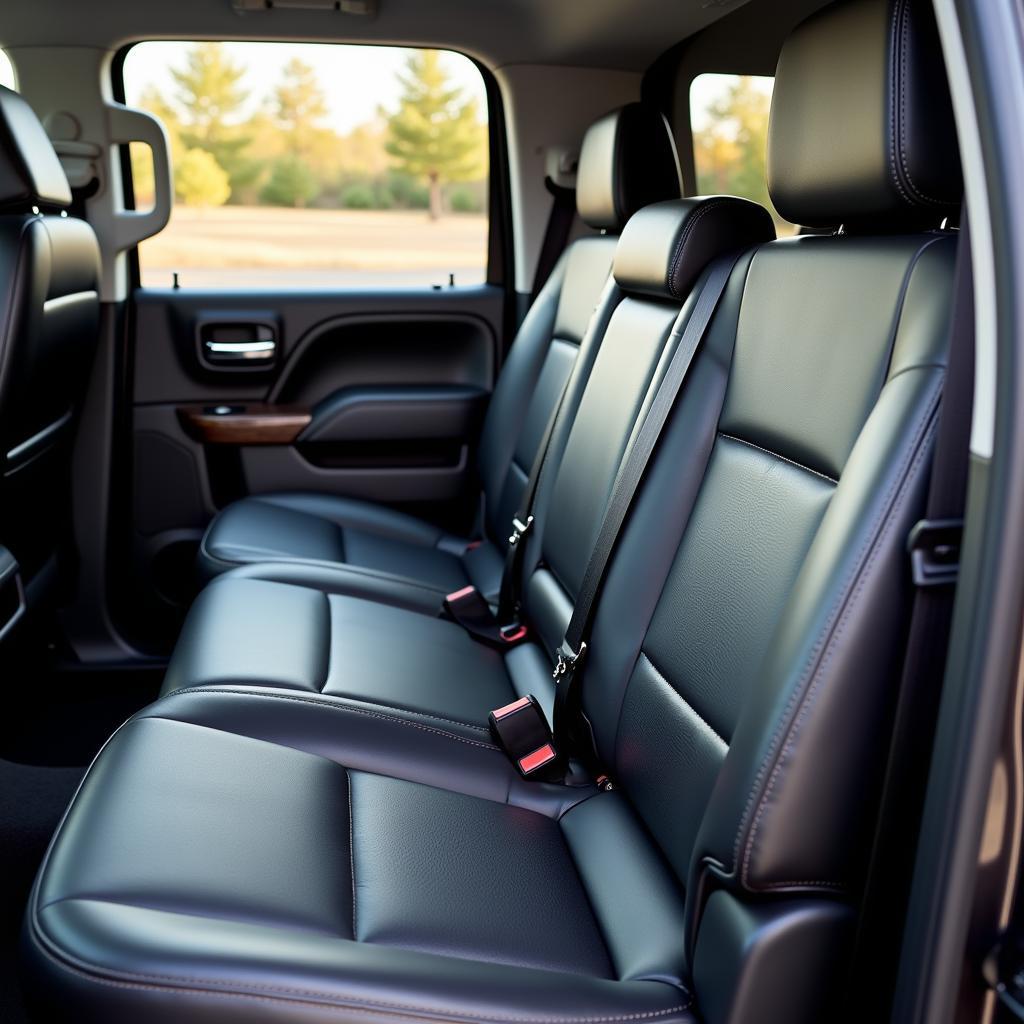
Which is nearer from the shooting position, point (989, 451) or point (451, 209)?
point (989, 451)

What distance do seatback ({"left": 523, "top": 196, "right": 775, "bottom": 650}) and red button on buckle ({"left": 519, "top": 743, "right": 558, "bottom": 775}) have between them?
9.7 inches

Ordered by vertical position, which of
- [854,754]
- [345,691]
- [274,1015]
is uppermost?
[854,754]

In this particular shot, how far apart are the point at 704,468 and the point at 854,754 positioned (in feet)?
1.71

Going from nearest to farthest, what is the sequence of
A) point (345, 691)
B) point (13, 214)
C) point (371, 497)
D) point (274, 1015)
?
1. point (274, 1015)
2. point (345, 691)
3. point (13, 214)
4. point (371, 497)

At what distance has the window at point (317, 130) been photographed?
2701mm

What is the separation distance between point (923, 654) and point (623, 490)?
63cm

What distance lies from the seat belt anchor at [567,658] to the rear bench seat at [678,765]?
0.08 ft

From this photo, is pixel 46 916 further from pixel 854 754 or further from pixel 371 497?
pixel 371 497

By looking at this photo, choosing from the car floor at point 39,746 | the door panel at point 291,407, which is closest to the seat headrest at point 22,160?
the door panel at point 291,407

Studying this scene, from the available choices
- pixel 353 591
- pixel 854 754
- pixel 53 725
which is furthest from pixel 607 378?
pixel 53 725

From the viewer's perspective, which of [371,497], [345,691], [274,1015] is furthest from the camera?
[371,497]

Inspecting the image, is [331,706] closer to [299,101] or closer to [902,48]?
[902,48]

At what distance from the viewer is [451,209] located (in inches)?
121

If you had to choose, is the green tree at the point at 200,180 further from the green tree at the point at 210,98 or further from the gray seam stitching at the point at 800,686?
the gray seam stitching at the point at 800,686
